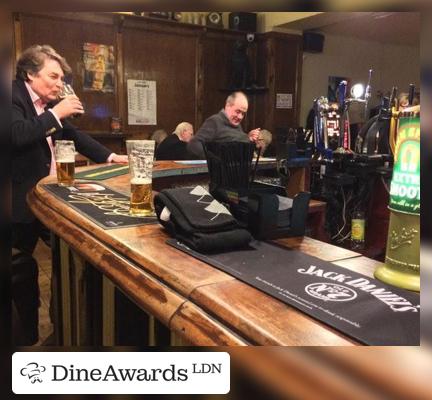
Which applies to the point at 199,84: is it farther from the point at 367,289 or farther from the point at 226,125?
the point at 367,289

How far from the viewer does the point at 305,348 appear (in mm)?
435

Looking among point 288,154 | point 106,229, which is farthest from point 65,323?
point 288,154

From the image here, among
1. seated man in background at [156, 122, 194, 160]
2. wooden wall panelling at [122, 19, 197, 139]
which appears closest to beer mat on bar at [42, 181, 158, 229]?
seated man in background at [156, 122, 194, 160]

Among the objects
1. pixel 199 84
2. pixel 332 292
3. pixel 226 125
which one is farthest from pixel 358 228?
pixel 332 292

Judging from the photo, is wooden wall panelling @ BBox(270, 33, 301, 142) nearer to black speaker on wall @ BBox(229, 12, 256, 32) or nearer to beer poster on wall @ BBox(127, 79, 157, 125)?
black speaker on wall @ BBox(229, 12, 256, 32)

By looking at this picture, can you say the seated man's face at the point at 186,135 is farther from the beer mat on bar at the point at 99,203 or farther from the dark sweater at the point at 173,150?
the beer mat on bar at the point at 99,203

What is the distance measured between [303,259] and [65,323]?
73 centimetres

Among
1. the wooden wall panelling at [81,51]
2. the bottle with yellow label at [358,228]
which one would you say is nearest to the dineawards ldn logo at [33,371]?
the wooden wall panelling at [81,51]

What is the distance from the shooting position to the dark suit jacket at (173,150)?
2961 millimetres

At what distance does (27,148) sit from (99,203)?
20.9 inches

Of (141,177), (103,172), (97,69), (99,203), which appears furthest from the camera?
(97,69)

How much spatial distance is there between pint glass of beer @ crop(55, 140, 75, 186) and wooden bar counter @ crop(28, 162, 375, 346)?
0.65 feet

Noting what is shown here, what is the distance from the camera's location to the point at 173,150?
2980 millimetres

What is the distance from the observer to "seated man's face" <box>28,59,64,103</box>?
142 centimetres
